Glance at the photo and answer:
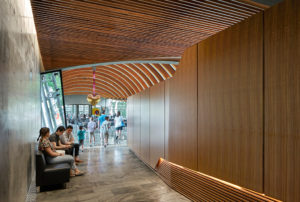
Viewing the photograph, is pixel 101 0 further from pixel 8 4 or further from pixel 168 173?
pixel 168 173

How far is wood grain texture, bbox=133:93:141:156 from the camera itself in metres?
8.11

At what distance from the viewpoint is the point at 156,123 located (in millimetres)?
6215

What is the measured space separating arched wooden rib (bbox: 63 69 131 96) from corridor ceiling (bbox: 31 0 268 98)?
34.7 ft

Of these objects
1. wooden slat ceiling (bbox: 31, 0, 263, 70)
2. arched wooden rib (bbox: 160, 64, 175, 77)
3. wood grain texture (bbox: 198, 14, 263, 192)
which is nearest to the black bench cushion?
wood grain texture (bbox: 198, 14, 263, 192)

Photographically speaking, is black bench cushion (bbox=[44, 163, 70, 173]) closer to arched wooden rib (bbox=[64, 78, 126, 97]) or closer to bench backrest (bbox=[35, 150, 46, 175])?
bench backrest (bbox=[35, 150, 46, 175])

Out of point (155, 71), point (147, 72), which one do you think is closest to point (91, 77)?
point (147, 72)

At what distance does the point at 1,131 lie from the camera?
1.99 meters

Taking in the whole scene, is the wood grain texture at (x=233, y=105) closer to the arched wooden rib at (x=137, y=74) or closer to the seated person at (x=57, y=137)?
the seated person at (x=57, y=137)

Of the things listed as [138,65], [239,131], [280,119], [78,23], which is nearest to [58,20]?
[78,23]

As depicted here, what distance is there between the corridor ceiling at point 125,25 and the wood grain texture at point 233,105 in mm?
1201

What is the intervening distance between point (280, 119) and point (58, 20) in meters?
4.79

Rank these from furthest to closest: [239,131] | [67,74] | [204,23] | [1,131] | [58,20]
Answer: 1. [67,74]
2. [204,23]
3. [58,20]
4. [239,131]
5. [1,131]

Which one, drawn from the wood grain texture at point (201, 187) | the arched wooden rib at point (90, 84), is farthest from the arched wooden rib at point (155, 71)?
the wood grain texture at point (201, 187)

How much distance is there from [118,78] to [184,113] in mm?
16519
